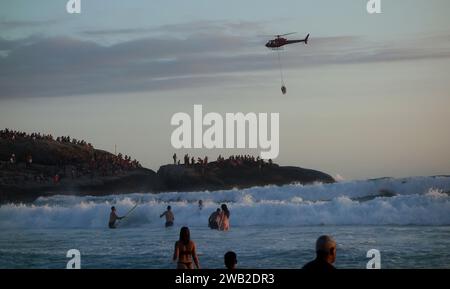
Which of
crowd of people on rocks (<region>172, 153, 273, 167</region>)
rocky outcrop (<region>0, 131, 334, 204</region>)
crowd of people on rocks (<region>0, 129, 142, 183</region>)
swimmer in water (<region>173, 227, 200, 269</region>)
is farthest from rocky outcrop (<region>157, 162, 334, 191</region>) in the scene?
swimmer in water (<region>173, 227, 200, 269</region>)

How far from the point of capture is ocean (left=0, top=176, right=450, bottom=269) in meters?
10.8

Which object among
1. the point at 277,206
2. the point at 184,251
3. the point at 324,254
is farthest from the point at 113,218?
the point at 324,254

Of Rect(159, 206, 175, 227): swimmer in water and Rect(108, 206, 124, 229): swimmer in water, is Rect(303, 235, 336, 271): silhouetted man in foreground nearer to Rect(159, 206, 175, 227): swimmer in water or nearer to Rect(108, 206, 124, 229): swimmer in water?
Rect(159, 206, 175, 227): swimmer in water

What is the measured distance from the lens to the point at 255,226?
13414 millimetres

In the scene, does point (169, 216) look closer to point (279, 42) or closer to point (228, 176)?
point (228, 176)

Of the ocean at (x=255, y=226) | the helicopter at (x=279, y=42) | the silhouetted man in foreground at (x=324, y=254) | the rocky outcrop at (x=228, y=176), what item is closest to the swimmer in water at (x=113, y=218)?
the ocean at (x=255, y=226)

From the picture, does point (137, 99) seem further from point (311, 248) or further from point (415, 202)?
point (415, 202)

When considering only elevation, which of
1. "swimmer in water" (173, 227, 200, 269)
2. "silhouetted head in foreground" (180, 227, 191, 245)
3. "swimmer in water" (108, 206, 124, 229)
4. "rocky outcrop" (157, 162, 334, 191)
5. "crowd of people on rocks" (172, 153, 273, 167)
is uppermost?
"crowd of people on rocks" (172, 153, 273, 167)

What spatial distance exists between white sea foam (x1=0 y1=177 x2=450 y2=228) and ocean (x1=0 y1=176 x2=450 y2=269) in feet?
0.05

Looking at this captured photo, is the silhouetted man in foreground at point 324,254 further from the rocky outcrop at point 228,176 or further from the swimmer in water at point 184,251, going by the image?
the rocky outcrop at point 228,176

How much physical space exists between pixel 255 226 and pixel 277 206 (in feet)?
3.81

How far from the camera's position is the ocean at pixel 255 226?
35.3 feet

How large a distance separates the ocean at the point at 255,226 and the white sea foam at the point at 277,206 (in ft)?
0.05
